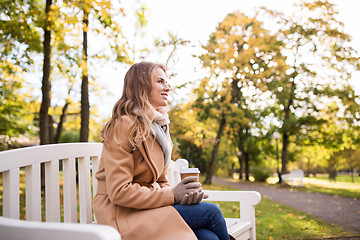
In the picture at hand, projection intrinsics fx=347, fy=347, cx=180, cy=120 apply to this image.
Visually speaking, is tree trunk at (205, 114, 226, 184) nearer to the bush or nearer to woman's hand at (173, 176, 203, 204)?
the bush

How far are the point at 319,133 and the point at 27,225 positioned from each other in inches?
797

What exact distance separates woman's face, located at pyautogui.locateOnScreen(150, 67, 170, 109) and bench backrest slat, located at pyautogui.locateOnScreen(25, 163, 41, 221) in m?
0.87

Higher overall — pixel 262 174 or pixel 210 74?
pixel 210 74

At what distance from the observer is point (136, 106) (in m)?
2.16

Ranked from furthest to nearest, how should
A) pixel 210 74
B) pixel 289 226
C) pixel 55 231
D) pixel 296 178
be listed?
pixel 296 178 < pixel 210 74 < pixel 289 226 < pixel 55 231

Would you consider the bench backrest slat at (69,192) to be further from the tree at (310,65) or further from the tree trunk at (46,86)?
the tree at (310,65)

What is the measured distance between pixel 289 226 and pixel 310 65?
45.0 ft

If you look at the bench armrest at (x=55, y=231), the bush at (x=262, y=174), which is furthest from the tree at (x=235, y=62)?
the bench armrest at (x=55, y=231)

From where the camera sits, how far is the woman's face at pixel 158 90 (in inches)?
91.4

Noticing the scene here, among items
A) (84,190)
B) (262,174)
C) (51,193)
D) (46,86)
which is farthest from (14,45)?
(262,174)

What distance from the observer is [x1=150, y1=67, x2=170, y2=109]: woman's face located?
232 cm

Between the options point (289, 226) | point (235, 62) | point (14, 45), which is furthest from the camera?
point (235, 62)

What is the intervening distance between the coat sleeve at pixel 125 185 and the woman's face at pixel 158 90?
0.44 m

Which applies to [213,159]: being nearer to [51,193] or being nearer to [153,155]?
[51,193]
